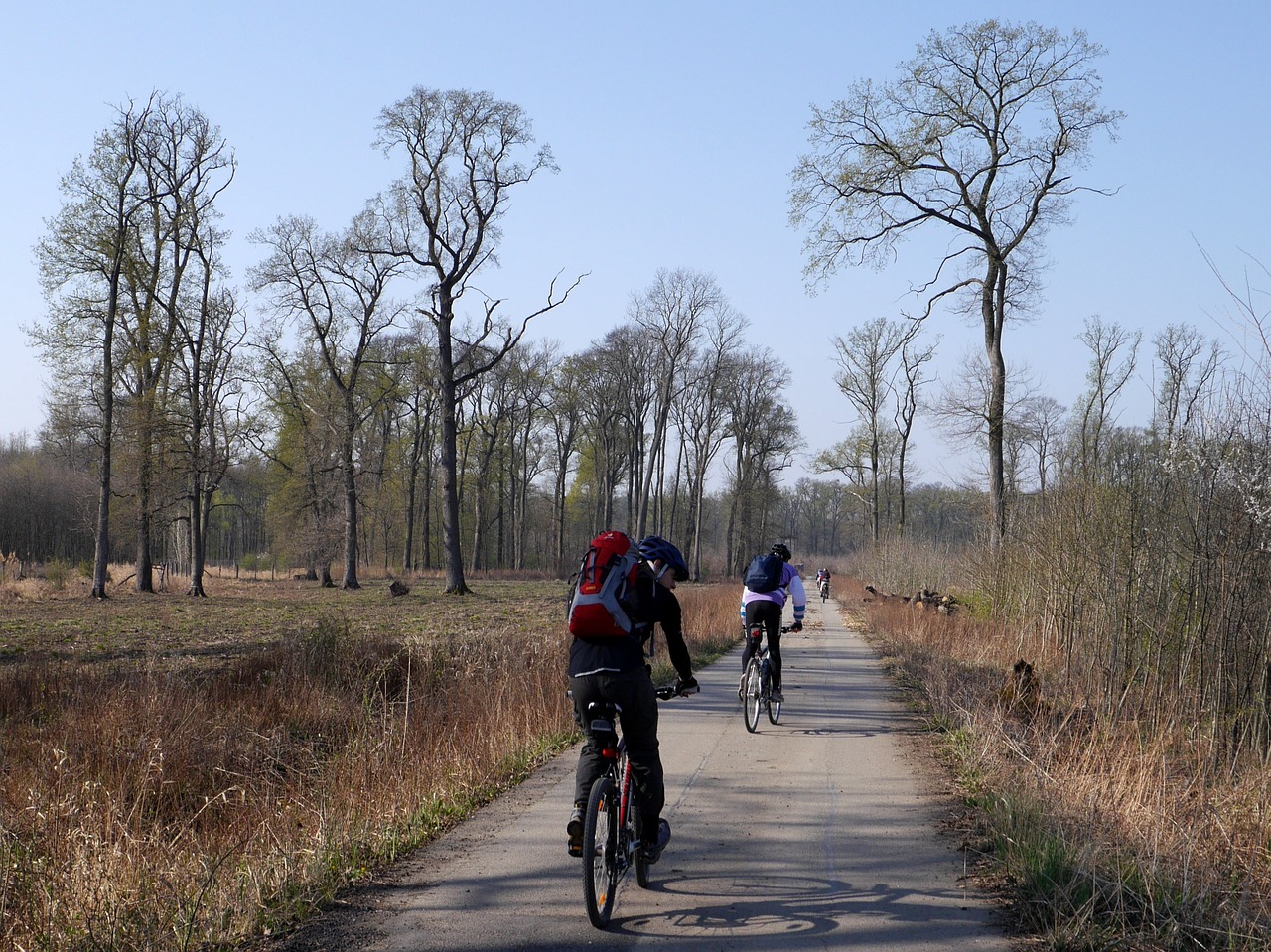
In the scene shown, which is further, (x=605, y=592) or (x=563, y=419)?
(x=563, y=419)

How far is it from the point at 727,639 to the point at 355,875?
15819mm

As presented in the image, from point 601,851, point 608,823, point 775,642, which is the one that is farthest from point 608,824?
point 775,642

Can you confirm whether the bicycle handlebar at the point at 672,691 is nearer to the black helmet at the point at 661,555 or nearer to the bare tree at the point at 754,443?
the black helmet at the point at 661,555

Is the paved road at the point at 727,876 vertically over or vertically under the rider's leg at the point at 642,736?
under

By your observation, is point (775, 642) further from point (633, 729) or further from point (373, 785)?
point (633, 729)

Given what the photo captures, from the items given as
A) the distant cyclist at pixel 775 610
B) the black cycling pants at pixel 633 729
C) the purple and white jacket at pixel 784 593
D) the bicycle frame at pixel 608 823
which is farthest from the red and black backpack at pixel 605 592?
the purple and white jacket at pixel 784 593

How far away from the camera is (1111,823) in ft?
20.4

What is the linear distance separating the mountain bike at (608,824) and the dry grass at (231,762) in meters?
1.45

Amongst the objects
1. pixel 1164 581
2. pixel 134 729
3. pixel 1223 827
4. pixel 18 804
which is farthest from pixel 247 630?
pixel 1223 827

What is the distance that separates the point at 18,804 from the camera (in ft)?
23.4

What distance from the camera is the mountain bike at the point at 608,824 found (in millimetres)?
4703

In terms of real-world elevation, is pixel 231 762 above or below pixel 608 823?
below

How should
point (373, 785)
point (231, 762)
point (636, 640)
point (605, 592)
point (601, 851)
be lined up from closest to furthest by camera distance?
1. point (601, 851)
2. point (605, 592)
3. point (636, 640)
4. point (373, 785)
5. point (231, 762)

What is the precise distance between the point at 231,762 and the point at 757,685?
510 cm
